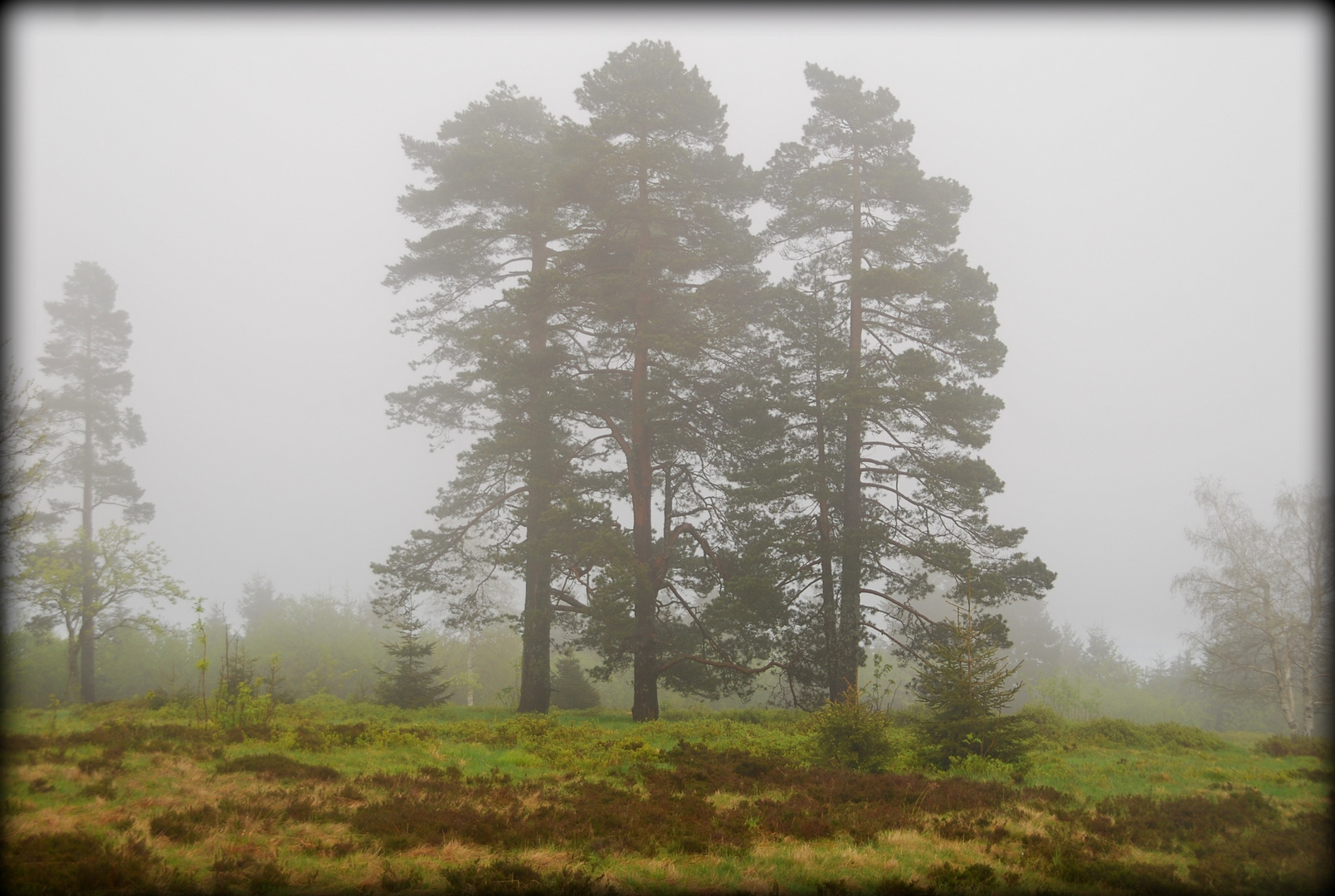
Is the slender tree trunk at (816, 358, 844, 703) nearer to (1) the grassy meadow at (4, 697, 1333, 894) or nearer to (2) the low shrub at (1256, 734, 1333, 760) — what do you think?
(1) the grassy meadow at (4, 697, 1333, 894)

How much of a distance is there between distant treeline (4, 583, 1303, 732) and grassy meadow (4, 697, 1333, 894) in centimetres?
1247

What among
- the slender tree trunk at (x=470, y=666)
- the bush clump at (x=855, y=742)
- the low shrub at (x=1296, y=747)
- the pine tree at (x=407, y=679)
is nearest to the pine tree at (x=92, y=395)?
the slender tree trunk at (x=470, y=666)

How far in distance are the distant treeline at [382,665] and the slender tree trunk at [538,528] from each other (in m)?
3.35

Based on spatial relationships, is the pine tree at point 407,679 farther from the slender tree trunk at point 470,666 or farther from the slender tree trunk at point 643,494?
the slender tree trunk at point 470,666

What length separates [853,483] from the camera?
19.7 meters

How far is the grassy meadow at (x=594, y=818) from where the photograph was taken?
6.49 metres

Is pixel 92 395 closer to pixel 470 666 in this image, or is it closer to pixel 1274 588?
pixel 470 666

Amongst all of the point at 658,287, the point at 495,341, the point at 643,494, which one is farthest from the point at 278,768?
the point at 658,287

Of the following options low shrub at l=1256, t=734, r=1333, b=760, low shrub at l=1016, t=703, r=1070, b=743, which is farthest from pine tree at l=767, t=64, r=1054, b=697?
low shrub at l=1256, t=734, r=1333, b=760

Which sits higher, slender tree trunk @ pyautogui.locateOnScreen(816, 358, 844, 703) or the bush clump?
slender tree trunk @ pyautogui.locateOnScreen(816, 358, 844, 703)

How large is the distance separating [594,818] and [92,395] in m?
36.4

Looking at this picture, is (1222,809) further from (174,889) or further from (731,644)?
(174,889)

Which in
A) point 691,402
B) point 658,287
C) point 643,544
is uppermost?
point 658,287

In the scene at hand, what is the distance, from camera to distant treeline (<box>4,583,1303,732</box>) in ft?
107
